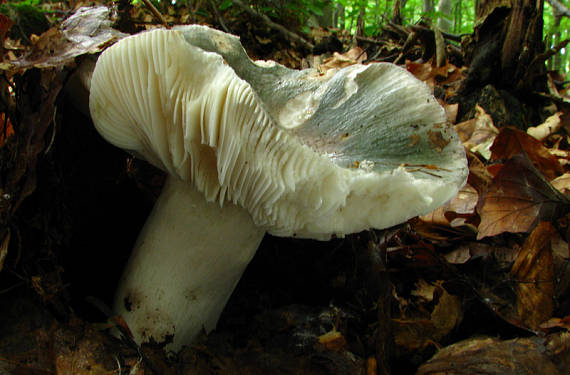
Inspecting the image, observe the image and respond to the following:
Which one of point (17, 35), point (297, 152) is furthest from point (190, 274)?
point (17, 35)

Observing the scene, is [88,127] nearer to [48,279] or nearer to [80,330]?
[48,279]

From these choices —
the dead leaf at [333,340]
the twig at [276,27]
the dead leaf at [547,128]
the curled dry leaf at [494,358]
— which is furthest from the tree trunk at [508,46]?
the dead leaf at [333,340]

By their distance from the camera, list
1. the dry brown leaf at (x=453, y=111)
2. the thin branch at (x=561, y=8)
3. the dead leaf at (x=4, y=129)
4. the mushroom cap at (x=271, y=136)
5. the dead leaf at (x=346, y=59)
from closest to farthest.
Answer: the mushroom cap at (x=271, y=136)
the dead leaf at (x=4, y=129)
the dry brown leaf at (x=453, y=111)
the dead leaf at (x=346, y=59)
the thin branch at (x=561, y=8)

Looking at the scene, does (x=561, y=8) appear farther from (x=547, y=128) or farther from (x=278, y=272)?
(x=278, y=272)

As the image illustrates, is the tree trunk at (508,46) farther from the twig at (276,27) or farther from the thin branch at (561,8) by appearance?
the twig at (276,27)

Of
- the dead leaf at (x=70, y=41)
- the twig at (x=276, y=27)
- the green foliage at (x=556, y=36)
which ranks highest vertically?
the dead leaf at (x=70, y=41)
